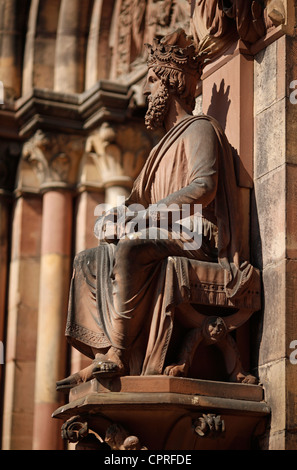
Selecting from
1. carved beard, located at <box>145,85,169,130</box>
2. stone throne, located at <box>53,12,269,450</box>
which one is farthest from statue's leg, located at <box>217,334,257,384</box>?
carved beard, located at <box>145,85,169,130</box>

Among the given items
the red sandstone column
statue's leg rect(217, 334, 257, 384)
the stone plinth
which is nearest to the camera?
the stone plinth

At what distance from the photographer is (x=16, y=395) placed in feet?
43.7

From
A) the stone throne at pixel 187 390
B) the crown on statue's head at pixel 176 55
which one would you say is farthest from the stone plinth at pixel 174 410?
the crown on statue's head at pixel 176 55

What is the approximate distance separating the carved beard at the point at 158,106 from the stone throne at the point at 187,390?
1.04 metres

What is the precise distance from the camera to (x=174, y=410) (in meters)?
7.29

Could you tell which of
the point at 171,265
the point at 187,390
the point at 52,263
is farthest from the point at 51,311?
the point at 187,390

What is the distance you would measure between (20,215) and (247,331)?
6.36 metres

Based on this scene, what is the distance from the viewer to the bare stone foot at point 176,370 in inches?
290

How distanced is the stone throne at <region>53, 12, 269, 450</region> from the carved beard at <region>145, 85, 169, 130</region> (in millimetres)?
1042

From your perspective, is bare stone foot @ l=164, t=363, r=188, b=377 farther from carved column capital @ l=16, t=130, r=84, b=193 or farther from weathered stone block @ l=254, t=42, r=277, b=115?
carved column capital @ l=16, t=130, r=84, b=193

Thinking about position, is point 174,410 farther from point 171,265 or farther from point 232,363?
point 171,265

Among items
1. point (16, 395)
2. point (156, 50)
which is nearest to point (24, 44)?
point (16, 395)

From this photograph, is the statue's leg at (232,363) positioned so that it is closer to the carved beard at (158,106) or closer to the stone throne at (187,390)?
the stone throne at (187,390)

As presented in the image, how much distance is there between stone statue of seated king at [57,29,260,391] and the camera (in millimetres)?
7438
